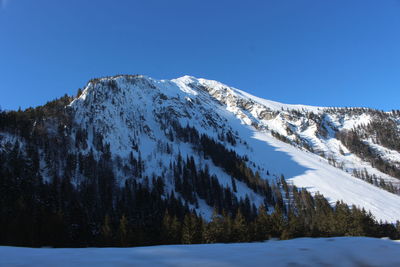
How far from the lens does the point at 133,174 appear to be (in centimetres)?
10256

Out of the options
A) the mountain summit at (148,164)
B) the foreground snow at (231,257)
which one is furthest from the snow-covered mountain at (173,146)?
the foreground snow at (231,257)

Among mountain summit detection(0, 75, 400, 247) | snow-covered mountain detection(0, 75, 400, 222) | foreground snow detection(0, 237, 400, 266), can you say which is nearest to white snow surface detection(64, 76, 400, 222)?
snow-covered mountain detection(0, 75, 400, 222)

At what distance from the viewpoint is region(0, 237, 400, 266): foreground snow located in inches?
119

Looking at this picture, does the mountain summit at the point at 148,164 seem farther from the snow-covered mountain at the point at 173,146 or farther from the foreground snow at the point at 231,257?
the foreground snow at the point at 231,257

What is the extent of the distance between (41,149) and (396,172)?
22458 centimetres

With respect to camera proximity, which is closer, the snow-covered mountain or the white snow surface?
the snow-covered mountain

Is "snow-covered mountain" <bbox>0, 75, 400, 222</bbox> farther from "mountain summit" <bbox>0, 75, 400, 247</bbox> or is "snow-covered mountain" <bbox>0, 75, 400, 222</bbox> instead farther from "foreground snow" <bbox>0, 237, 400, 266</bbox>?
"foreground snow" <bbox>0, 237, 400, 266</bbox>

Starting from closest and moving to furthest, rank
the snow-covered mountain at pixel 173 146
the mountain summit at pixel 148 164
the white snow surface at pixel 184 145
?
the mountain summit at pixel 148 164 < the snow-covered mountain at pixel 173 146 < the white snow surface at pixel 184 145

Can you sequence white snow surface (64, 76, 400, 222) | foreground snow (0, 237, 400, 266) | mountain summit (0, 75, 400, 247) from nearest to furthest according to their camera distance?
foreground snow (0, 237, 400, 266) → mountain summit (0, 75, 400, 247) → white snow surface (64, 76, 400, 222)

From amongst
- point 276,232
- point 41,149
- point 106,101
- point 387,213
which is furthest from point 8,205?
point 387,213

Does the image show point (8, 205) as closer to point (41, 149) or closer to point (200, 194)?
point (41, 149)

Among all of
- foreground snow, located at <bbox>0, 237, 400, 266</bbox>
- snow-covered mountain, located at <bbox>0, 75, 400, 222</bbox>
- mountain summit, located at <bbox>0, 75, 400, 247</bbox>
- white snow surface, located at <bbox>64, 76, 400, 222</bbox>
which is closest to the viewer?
foreground snow, located at <bbox>0, 237, 400, 266</bbox>

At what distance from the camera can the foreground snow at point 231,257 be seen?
3023 mm

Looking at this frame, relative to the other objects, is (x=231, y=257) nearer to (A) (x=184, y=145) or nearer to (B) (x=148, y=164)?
(B) (x=148, y=164)
